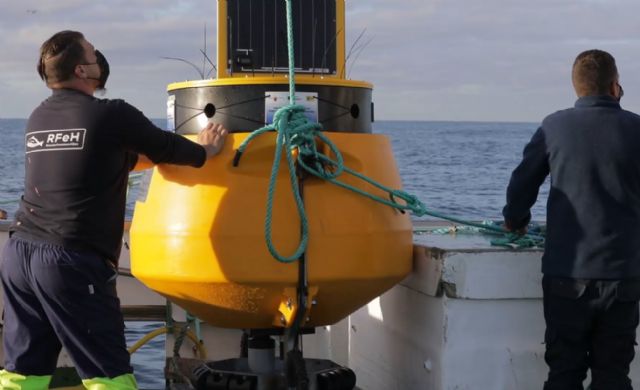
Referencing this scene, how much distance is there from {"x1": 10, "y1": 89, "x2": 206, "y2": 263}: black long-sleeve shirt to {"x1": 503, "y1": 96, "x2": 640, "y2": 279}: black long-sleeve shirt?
129 centimetres

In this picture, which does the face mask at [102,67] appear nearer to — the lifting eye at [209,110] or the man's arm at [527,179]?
the lifting eye at [209,110]

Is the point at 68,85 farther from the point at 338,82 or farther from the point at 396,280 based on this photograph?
the point at 396,280

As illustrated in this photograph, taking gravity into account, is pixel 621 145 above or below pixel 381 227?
above

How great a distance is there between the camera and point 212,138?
3.87m

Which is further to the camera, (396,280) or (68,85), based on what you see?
(396,280)

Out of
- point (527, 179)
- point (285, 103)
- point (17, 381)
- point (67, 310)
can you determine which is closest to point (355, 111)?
point (285, 103)

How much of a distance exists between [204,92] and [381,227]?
2.66ft

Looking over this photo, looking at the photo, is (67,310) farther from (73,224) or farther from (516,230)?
(516,230)

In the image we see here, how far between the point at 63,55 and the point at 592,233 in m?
1.85

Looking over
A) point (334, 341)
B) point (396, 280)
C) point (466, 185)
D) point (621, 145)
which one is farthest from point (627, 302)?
point (466, 185)

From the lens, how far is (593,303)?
12.2ft

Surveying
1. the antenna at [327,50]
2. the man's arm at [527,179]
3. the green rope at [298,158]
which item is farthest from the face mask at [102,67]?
the man's arm at [527,179]

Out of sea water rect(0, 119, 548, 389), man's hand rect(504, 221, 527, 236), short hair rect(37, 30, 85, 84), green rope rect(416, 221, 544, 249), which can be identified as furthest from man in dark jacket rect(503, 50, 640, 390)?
sea water rect(0, 119, 548, 389)

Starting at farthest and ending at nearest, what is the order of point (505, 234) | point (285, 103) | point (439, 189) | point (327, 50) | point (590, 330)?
point (439, 189)
point (327, 50)
point (505, 234)
point (285, 103)
point (590, 330)
